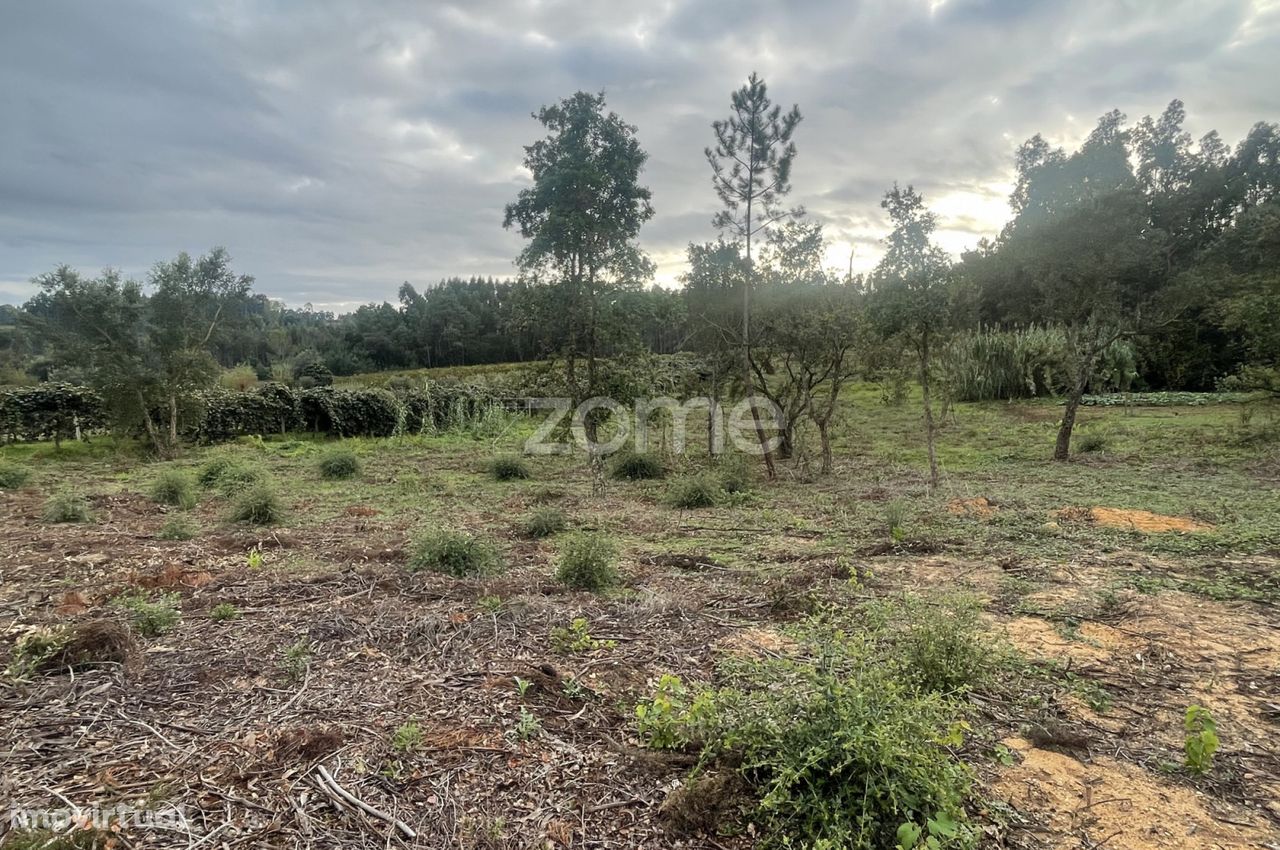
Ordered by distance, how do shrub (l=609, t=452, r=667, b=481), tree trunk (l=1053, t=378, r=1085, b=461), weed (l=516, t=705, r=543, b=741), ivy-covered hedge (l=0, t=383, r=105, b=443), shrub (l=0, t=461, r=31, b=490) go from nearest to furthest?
weed (l=516, t=705, r=543, b=741)
shrub (l=0, t=461, r=31, b=490)
tree trunk (l=1053, t=378, r=1085, b=461)
shrub (l=609, t=452, r=667, b=481)
ivy-covered hedge (l=0, t=383, r=105, b=443)

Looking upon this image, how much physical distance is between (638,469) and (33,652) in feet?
27.8

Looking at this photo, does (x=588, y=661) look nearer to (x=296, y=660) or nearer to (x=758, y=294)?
(x=296, y=660)

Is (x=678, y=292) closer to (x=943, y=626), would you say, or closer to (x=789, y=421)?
(x=789, y=421)

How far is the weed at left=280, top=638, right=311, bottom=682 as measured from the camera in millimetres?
3010

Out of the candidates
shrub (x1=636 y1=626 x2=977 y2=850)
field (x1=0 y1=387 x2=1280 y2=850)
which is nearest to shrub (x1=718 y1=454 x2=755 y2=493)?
field (x1=0 y1=387 x2=1280 y2=850)

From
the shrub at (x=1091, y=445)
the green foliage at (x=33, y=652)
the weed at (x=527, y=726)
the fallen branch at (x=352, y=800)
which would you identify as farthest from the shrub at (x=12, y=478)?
the shrub at (x=1091, y=445)

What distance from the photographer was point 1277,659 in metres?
3.24

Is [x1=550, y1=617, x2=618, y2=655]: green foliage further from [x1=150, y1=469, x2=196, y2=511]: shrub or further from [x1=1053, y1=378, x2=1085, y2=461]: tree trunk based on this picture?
[x1=1053, y1=378, x2=1085, y2=461]: tree trunk

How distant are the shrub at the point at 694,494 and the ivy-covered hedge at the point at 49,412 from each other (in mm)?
14175

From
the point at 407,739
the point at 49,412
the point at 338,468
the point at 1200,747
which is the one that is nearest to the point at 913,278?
the point at 1200,747

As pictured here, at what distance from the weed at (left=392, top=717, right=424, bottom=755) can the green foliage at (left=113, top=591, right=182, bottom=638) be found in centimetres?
206

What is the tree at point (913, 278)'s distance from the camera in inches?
308

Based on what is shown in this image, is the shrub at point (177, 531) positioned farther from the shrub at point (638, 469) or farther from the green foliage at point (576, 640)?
the shrub at point (638, 469)

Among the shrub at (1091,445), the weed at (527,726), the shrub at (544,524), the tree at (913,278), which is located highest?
the tree at (913,278)
